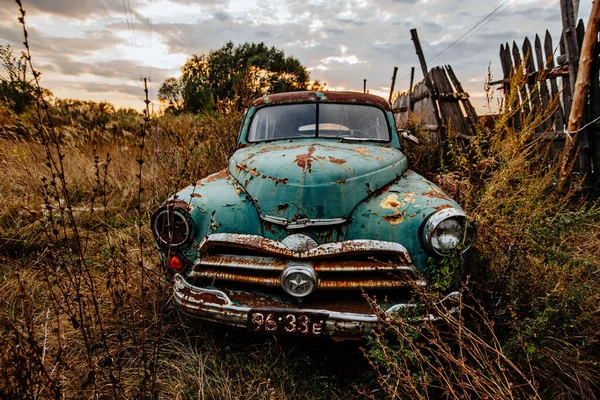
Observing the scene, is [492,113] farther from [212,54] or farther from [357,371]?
[212,54]

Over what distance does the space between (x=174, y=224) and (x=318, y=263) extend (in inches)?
33.7

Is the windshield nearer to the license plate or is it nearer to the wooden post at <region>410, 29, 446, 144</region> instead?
the license plate

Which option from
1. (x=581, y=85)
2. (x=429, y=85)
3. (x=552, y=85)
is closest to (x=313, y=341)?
(x=581, y=85)

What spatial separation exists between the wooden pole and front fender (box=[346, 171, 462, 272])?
2522 millimetres

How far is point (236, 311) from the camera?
70.1 inches

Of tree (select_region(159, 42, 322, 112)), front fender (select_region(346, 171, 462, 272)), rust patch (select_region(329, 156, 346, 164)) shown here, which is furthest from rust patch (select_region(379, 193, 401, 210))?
tree (select_region(159, 42, 322, 112))

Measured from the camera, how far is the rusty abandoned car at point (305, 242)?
5.90 feet

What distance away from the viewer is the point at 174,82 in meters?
26.9

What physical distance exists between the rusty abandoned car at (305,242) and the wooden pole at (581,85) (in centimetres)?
268

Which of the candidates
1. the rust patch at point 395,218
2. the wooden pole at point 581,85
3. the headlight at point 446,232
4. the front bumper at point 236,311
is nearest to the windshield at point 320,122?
the rust patch at point 395,218

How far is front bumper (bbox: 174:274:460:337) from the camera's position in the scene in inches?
66.7

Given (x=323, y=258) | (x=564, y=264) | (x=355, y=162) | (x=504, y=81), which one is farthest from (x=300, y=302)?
(x=504, y=81)

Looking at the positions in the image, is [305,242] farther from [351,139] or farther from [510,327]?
[351,139]

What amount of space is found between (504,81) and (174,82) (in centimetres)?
2635
